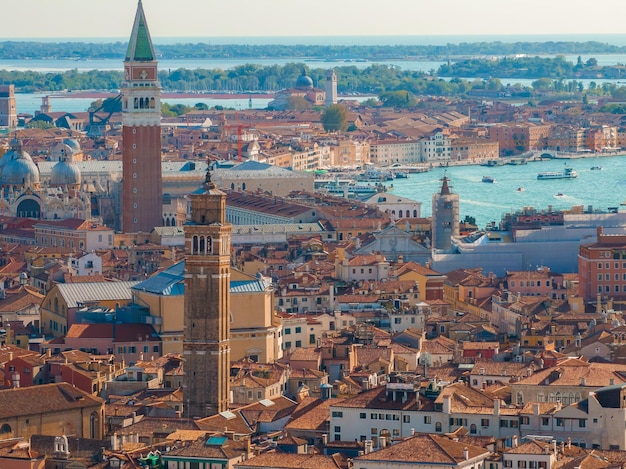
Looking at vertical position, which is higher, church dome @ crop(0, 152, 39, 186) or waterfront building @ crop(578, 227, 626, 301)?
waterfront building @ crop(578, 227, 626, 301)

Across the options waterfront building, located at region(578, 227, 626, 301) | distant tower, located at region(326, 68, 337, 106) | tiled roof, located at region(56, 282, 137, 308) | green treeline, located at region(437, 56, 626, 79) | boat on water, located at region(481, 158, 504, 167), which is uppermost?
tiled roof, located at region(56, 282, 137, 308)

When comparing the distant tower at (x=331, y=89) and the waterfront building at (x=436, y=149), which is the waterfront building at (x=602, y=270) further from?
the distant tower at (x=331, y=89)

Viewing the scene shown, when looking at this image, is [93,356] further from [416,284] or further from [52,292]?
[416,284]

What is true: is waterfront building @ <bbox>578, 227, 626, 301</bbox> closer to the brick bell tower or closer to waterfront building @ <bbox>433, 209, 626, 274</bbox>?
waterfront building @ <bbox>433, 209, 626, 274</bbox>

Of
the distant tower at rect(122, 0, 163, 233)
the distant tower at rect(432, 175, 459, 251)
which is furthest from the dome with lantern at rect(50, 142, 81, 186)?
the distant tower at rect(432, 175, 459, 251)

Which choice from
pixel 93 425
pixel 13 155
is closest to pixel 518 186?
pixel 13 155

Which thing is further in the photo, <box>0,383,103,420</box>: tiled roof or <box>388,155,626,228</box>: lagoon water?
<box>388,155,626,228</box>: lagoon water

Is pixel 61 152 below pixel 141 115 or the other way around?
below

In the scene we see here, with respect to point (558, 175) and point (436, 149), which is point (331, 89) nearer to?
point (436, 149)
